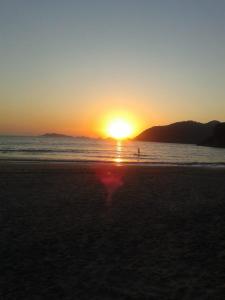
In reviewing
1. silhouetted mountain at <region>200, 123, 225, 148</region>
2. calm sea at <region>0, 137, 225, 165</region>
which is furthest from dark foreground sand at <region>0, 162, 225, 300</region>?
silhouetted mountain at <region>200, 123, 225, 148</region>

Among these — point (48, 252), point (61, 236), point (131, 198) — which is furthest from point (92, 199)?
point (48, 252)

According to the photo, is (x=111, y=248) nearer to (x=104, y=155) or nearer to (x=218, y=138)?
(x=104, y=155)

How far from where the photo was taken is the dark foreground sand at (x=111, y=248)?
748 centimetres

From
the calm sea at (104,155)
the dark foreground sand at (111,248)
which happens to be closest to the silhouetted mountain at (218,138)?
the calm sea at (104,155)

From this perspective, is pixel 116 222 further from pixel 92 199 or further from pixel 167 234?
pixel 92 199

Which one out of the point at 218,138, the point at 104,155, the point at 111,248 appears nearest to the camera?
the point at 111,248

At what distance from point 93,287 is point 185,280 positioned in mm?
1694

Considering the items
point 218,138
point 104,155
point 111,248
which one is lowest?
point 218,138

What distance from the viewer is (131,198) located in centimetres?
1767

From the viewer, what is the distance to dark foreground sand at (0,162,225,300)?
295 inches

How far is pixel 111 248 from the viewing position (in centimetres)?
991

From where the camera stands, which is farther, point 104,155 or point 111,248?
point 104,155

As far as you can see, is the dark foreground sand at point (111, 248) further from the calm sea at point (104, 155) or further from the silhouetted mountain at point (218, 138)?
the silhouetted mountain at point (218, 138)

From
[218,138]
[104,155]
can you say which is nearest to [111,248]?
[104,155]
